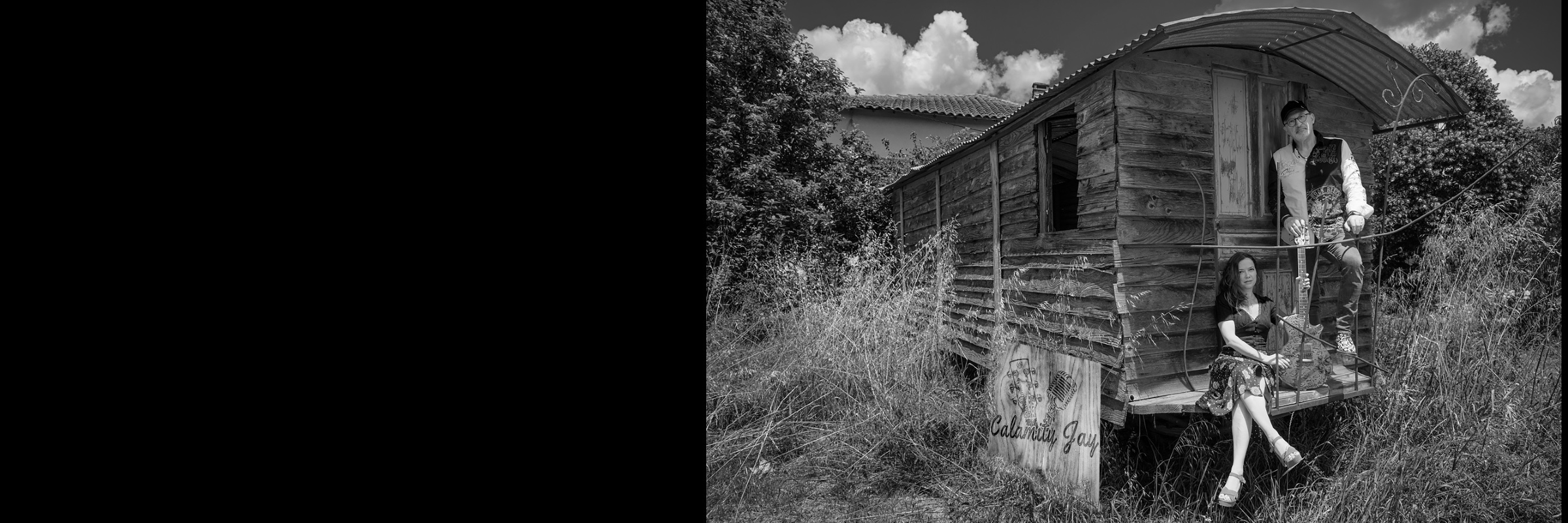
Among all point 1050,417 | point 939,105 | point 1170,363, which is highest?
point 939,105

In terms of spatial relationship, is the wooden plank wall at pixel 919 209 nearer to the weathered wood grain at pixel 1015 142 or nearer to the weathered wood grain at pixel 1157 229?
the weathered wood grain at pixel 1015 142

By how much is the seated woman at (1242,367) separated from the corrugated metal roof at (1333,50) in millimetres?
1172

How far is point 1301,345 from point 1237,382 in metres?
0.37

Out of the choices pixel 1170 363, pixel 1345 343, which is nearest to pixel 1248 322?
pixel 1170 363

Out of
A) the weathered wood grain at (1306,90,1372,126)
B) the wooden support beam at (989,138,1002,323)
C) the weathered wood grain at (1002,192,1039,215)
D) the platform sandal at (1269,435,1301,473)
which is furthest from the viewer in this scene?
the wooden support beam at (989,138,1002,323)

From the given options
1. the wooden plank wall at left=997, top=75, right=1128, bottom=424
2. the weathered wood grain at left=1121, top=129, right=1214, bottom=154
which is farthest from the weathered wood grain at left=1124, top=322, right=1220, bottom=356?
the weathered wood grain at left=1121, top=129, right=1214, bottom=154

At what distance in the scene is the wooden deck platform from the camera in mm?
3586

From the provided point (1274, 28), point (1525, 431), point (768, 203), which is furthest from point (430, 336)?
point (768, 203)

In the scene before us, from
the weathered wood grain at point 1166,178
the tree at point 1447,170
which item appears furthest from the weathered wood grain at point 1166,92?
the tree at point 1447,170

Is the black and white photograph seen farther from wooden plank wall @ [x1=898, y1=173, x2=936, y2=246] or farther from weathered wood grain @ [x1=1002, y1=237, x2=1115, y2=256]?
wooden plank wall @ [x1=898, y1=173, x2=936, y2=246]

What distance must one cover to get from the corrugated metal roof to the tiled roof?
9.48 meters

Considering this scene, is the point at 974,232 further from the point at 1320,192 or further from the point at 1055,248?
the point at 1320,192

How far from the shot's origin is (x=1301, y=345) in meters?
3.52

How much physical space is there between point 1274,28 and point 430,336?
4.54 metres
